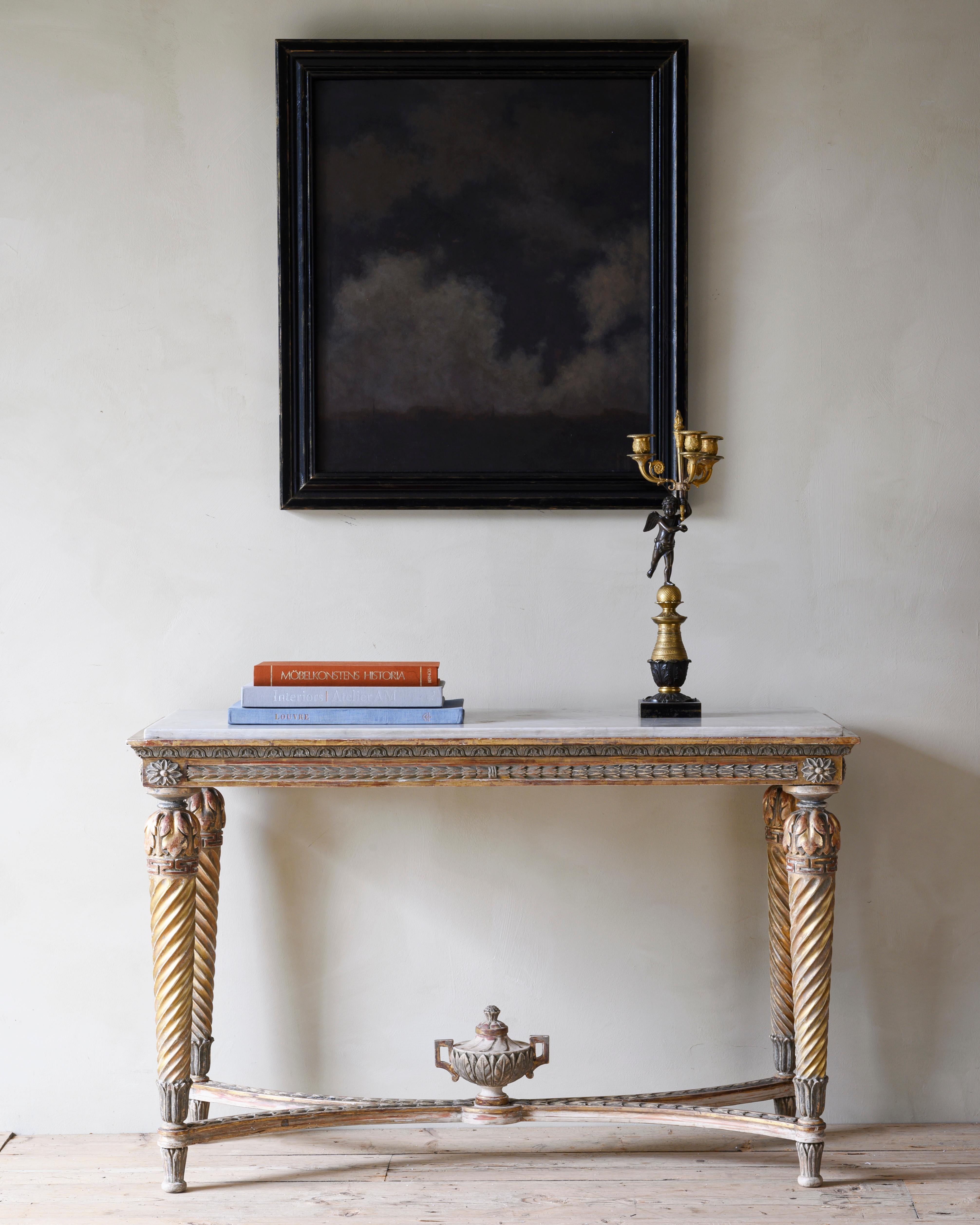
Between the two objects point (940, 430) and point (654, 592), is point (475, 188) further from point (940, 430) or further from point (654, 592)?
point (940, 430)

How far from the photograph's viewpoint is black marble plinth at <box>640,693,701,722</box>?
6.89 feet

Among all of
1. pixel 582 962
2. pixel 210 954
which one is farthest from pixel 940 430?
pixel 210 954

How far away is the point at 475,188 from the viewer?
233 centimetres

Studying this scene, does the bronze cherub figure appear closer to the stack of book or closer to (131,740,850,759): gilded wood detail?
(131,740,850,759): gilded wood detail

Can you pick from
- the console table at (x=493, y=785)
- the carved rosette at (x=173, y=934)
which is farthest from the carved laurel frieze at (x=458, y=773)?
the carved rosette at (x=173, y=934)

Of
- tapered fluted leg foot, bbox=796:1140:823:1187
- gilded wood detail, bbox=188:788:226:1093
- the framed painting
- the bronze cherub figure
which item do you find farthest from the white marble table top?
tapered fluted leg foot, bbox=796:1140:823:1187


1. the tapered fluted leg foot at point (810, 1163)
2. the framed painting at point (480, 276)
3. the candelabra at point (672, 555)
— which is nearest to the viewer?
the tapered fluted leg foot at point (810, 1163)

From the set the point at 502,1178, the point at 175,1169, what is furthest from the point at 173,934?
the point at 502,1178

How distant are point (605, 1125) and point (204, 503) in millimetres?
1629

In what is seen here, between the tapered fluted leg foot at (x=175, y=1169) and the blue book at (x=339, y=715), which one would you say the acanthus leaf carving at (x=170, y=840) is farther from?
the tapered fluted leg foot at (x=175, y=1169)

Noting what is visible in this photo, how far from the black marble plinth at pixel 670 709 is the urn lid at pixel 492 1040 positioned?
0.65 m

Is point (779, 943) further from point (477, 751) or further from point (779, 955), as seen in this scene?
point (477, 751)

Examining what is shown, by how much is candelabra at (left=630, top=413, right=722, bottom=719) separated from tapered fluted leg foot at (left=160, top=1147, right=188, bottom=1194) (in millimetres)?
1216

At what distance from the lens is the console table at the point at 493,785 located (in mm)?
1922
